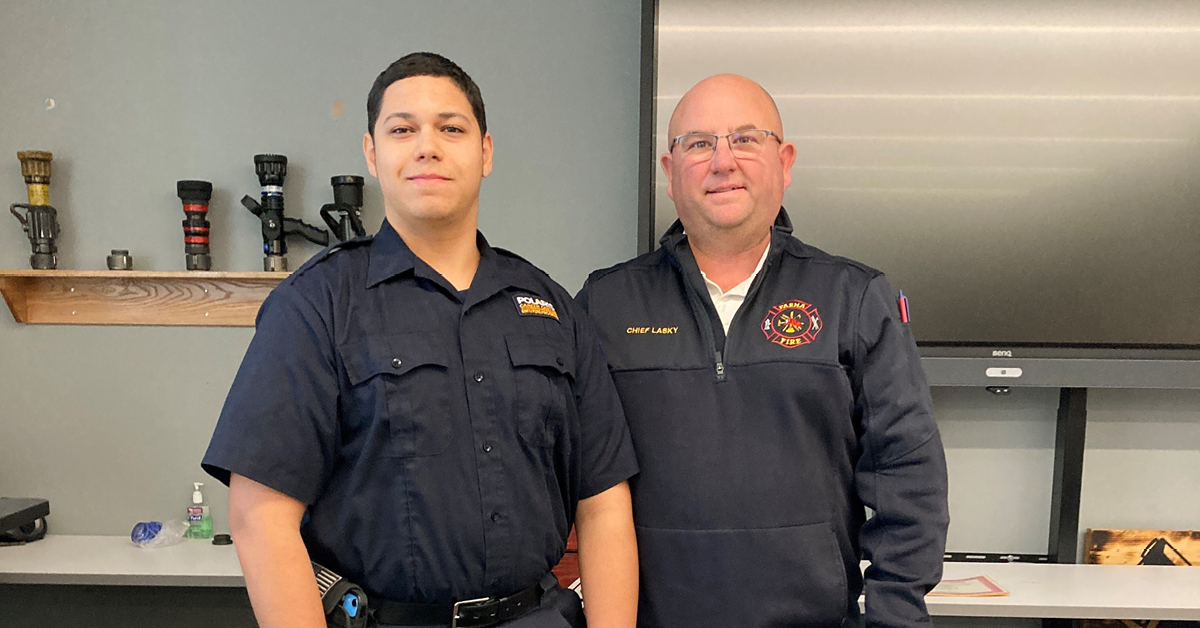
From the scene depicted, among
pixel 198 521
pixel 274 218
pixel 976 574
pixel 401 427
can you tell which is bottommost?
pixel 976 574

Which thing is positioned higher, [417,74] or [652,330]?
[417,74]

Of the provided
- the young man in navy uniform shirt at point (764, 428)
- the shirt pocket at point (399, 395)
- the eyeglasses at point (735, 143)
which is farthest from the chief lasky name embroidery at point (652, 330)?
the shirt pocket at point (399, 395)

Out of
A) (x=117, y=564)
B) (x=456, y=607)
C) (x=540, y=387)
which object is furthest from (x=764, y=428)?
(x=117, y=564)

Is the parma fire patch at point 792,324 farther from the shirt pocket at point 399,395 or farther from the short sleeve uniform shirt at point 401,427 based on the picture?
the shirt pocket at point 399,395

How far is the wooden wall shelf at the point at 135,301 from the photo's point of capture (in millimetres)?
2443

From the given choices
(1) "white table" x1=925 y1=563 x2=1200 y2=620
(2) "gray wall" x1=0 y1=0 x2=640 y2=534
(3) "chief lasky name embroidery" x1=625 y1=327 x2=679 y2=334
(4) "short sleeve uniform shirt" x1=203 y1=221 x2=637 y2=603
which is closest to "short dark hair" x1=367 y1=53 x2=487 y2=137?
(4) "short sleeve uniform shirt" x1=203 y1=221 x2=637 y2=603

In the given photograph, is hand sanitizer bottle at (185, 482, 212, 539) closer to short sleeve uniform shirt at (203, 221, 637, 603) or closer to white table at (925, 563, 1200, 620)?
short sleeve uniform shirt at (203, 221, 637, 603)

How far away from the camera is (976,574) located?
7.43 feet

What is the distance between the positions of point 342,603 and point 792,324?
91cm

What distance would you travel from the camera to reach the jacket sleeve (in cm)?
130

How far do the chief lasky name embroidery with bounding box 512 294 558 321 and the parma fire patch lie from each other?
0.41 meters

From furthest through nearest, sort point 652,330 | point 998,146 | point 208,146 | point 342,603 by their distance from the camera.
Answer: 1. point 208,146
2. point 998,146
3. point 652,330
4. point 342,603

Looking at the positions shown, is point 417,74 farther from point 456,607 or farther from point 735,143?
point 456,607

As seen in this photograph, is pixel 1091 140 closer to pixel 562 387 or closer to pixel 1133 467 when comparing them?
pixel 1133 467
